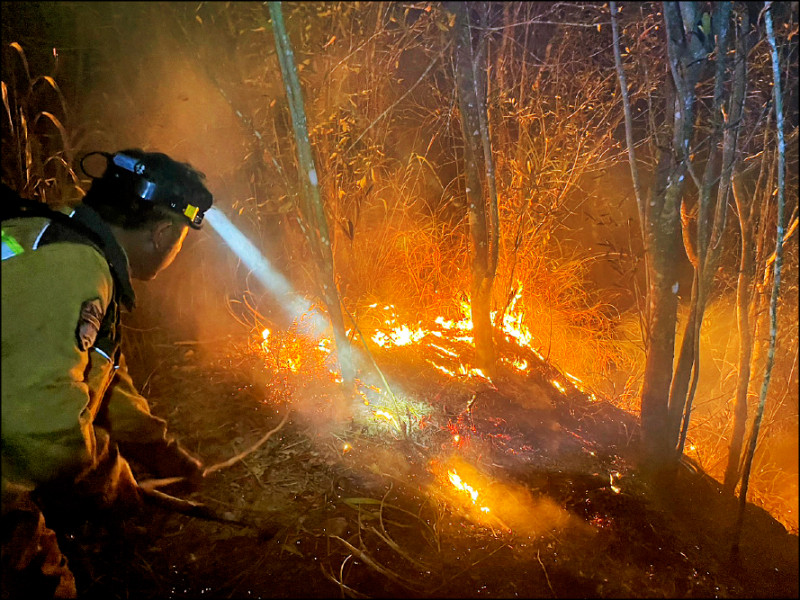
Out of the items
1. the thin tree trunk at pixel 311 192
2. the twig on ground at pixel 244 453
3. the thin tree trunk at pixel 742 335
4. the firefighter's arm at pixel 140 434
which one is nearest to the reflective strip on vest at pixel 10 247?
the firefighter's arm at pixel 140 434

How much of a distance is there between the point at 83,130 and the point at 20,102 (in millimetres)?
587

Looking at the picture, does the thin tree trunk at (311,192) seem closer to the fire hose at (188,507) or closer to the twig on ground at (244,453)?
the twig on ground at (244,453)

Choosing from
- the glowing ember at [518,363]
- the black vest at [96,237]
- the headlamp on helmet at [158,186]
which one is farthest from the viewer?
the glowing ember at [518,363]

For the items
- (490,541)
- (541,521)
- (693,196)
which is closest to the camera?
(490,541)

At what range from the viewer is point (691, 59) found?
3.43 metres

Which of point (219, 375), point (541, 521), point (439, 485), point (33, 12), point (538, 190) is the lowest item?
point (219, 375)

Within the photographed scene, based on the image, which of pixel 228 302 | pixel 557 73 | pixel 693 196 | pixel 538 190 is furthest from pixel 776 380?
pixel 228 302

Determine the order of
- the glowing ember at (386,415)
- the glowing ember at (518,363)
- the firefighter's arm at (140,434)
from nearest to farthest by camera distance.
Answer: the firefighter's arm at (140,434) → the glowing ember at (386,415) → the glowing ember at (518,363)

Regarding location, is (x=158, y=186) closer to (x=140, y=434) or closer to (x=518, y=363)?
(x=140, y=434)

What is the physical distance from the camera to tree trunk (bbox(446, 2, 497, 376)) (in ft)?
14.3

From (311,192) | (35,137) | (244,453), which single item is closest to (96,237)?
(311,192)

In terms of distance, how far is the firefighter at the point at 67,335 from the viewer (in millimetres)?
1801

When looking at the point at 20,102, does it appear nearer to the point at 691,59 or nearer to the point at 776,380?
the point at 691,59

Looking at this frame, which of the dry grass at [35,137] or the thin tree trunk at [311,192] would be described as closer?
the thin tree trunk at [311,192]
